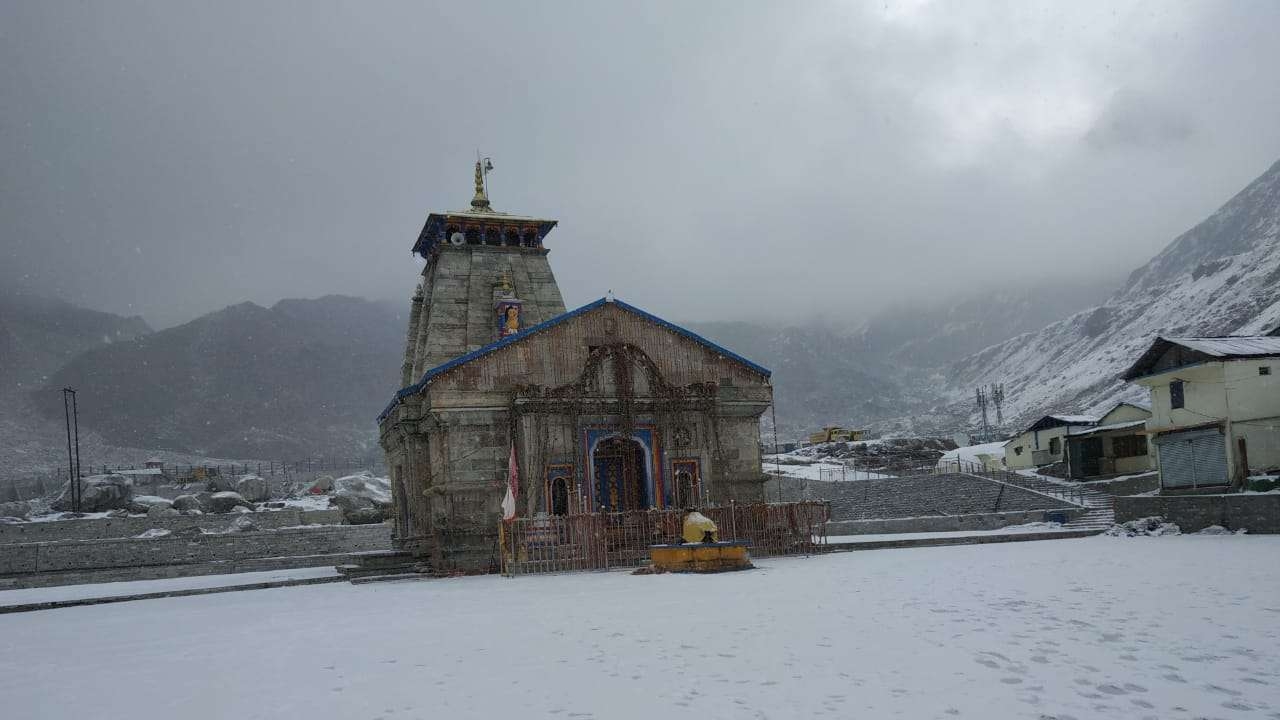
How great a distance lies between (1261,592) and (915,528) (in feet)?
88.0

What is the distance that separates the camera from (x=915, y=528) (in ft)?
124

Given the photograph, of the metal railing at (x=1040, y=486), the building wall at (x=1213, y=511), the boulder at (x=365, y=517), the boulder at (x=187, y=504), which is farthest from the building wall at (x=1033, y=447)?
the boulder at (x=187, y=504)

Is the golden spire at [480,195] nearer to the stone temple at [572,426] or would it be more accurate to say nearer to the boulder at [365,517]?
the stone temple at [572,426]

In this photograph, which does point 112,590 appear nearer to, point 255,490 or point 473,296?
point 473,296

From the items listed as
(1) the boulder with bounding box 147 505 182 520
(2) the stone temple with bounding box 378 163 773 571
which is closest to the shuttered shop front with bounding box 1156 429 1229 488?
(2) the stone temple with bounding box 378 163 773 571

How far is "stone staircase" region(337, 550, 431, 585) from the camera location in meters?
25.4

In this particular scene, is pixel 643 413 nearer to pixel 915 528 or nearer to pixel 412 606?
pixel 412 606

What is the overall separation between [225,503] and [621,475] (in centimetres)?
2784

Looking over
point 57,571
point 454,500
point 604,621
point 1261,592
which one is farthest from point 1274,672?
point 57,571

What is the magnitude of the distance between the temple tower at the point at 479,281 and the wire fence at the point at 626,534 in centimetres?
975

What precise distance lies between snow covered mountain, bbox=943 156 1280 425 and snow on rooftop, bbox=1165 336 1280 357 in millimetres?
67772

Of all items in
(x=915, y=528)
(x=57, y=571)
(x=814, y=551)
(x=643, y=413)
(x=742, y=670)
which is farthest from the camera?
(x=915, y=528)

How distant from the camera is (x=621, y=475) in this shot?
2856 cm

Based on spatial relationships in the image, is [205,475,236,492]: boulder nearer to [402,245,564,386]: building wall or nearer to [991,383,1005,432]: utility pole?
[402,245,564,386]: building wall
